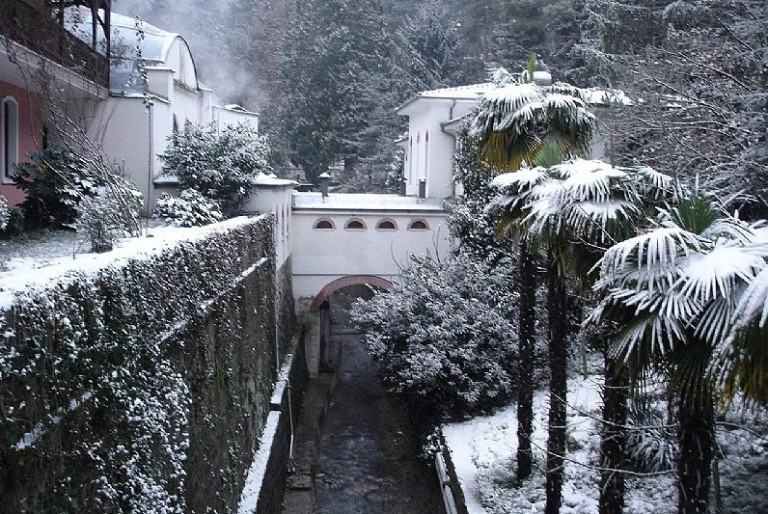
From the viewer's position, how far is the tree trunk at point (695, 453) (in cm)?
502

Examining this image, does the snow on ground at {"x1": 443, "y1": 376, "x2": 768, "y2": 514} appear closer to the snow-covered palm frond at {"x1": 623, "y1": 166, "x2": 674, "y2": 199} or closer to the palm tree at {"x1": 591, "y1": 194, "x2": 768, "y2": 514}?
the snow-covered palm frond at {"x1": 623, "y1": 166, "x2": 674, "y2": 199}

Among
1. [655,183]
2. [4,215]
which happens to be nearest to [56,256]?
[4,215]

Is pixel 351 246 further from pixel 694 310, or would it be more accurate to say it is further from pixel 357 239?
pixel 694 310

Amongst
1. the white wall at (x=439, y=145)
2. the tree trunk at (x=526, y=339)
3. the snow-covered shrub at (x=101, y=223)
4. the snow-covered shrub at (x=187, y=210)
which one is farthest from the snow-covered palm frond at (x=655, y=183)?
the white wall at (x=439, y=145)

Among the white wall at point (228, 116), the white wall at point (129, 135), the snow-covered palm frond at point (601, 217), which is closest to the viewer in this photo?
the snow-covered palm frond at point (601, 217)

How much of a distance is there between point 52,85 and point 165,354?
782 centimetres

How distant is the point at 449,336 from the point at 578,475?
5.10m

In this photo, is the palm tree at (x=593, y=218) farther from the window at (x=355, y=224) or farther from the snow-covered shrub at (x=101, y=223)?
the window at (x=355, y=224)

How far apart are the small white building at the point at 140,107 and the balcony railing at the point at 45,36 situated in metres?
2.26

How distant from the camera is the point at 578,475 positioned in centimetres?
1091

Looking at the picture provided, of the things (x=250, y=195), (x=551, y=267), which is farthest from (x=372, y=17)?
(x=551, y=267)

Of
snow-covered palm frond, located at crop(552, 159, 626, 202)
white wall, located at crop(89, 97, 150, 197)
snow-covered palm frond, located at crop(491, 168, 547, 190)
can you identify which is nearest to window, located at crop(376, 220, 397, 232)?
white wall, located at crop(89, 97, 150, 197)

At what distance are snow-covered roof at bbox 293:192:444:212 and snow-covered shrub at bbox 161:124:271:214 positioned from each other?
17.5 feet

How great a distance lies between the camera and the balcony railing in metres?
10.8
